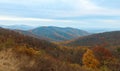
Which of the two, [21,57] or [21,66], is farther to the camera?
[21,57]

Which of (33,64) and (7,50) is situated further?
(7,50)

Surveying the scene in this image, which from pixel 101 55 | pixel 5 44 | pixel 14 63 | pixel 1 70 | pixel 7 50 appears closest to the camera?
pixel 1 70

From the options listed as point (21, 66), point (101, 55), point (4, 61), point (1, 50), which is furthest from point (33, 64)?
point (101, 55)

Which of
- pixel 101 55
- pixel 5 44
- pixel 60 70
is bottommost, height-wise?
pixel 101 55

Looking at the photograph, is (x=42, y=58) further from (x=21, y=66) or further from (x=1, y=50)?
(x=1, y=50)

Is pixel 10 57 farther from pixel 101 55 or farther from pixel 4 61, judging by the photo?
pixel 101 55

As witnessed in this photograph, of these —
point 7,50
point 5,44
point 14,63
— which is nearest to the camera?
point 14,63

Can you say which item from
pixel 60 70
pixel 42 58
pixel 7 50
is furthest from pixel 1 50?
pixel 60 70

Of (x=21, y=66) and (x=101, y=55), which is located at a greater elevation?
(x=21, y=66)

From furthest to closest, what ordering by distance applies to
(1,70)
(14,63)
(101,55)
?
(101,55) → (14,63) → (1,70)
